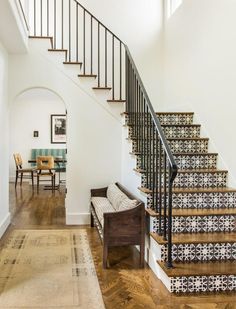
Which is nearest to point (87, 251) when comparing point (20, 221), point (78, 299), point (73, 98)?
point (78, 299)

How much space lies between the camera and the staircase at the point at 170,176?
11.0ft

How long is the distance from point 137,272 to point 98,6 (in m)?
4.90

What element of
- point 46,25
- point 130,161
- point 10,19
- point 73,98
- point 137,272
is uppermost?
point 46,25

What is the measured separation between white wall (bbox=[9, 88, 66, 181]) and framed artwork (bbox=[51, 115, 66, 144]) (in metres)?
0.13

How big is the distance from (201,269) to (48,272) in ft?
4.92

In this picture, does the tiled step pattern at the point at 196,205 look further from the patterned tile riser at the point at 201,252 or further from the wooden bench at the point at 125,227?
the wooden bench at the point at 125,227

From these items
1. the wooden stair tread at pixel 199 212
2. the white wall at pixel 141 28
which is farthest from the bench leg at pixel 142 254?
the white wall at pixel 141 28

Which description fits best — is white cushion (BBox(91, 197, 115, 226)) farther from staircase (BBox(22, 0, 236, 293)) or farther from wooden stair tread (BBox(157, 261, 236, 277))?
wooden stair tread (BBox(157, 261, 236, 277))

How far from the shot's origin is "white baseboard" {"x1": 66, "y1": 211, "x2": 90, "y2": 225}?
5930 millimetres

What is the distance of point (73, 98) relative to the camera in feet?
19.4

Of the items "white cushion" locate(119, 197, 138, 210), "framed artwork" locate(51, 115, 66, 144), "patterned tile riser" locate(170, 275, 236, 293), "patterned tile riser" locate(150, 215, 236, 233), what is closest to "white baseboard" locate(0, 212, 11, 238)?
"white cushion" locate(119, 197, 138, 210)

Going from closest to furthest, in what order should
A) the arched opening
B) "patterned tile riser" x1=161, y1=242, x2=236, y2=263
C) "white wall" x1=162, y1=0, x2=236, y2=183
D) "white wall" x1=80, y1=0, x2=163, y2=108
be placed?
"patterned tile riser" x1=161, y1=242, x2=236, y2=263 < "white wall" x1=162, y1=0, x2=236, y2=183 < "white wall" x1=80, y1=0, x2=163, y2=108 < the arched opening

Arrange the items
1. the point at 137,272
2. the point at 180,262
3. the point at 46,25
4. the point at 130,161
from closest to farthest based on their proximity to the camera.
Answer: the point at 180,262 < the point at 137,272 < the point at 130,161 < the point at 46,25

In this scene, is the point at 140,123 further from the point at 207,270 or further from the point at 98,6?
the point at 98,6
